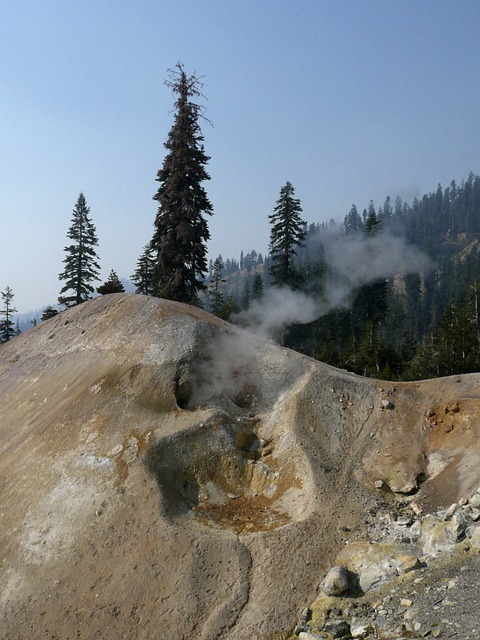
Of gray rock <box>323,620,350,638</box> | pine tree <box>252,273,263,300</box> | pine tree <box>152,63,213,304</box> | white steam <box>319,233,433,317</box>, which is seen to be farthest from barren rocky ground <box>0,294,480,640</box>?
pine tree <box>252,273,263,300</box>

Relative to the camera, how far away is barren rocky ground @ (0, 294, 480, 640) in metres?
10.9

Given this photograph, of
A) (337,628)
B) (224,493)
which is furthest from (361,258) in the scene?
(337,628)

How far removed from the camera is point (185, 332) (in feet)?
64.1

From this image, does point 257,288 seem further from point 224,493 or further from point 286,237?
point 224,493

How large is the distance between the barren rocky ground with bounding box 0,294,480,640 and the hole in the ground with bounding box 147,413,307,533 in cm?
5

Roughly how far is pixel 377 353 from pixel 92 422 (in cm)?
2668

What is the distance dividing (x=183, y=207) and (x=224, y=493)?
20083mm

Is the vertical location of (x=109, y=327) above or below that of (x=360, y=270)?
below

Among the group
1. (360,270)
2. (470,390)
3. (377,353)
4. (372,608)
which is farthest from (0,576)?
(360,270)

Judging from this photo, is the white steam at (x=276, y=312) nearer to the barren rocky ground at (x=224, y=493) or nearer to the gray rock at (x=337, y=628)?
the barren rocky ground at (x=224, y=493)

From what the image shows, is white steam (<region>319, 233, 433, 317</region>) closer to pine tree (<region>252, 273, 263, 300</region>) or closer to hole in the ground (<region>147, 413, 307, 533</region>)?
pine tree (<region>252, 273, 263, 300</region>)

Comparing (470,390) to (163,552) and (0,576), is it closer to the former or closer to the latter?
(163,552)

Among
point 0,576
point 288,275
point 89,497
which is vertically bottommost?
→ point 0,576

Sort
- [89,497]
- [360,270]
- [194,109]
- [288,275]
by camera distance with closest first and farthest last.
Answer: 1. [89,497]
2. [194,109]
3. [288,275]
4. [360,270]
